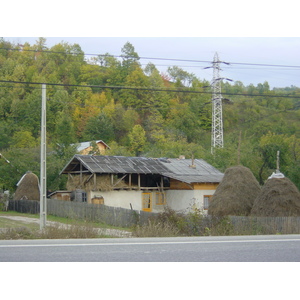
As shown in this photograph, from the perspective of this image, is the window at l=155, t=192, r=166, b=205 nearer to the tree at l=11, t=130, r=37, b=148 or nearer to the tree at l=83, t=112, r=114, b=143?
the tree at l=11, t=130, r=37, b=148

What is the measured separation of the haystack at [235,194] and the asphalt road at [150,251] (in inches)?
603

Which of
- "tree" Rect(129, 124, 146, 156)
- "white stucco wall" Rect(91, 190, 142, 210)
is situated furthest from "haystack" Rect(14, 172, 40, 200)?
"tree" Rect(129, 124, 146, 156)

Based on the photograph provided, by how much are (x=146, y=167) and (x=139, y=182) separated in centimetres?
173

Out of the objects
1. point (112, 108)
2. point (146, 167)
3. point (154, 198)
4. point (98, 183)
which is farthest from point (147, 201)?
point (112, 108)

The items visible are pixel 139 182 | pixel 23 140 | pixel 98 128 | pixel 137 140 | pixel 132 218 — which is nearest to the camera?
pixel 132 218

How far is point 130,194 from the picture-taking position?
40.7 meters

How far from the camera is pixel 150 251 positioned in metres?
11.1

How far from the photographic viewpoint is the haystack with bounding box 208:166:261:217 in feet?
93.7

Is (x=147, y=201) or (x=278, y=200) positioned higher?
(x=278, y=200)

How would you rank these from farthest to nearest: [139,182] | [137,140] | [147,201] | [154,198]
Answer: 1. [137,140]
2. [154,198]
3. [147,201]
4. [139,182]

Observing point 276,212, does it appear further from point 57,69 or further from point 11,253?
point 57,69

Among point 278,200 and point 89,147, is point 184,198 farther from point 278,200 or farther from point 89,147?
point 89,147

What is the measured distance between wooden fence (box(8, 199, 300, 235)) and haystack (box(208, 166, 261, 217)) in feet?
15.3

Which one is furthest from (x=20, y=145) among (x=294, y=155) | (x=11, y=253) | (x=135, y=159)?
(x=11, y=253)
